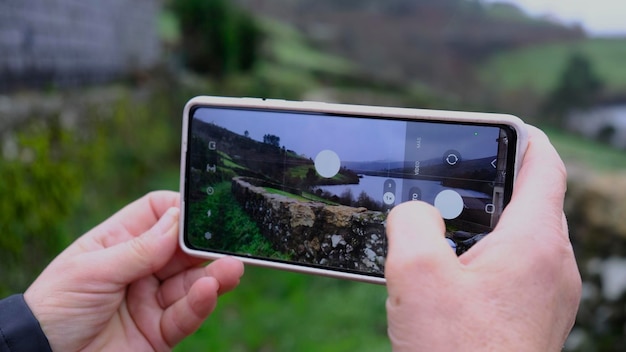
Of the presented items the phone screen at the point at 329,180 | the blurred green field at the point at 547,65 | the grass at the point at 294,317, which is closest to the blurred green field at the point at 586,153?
the blurred green field at the point at 547,65

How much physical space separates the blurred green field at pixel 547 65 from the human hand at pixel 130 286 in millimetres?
3535

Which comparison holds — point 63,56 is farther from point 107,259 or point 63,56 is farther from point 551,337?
point 551,337

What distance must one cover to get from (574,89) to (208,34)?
516 centimetres

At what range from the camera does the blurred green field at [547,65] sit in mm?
4203

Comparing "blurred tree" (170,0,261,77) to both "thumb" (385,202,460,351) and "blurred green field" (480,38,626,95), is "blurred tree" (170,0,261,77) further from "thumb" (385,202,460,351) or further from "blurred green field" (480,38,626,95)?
"thumb" (385,202,460,351)

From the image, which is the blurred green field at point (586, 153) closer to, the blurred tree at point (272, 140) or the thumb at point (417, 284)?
the blurred tree at point (272, 140)

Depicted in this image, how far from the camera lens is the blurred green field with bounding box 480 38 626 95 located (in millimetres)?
4203

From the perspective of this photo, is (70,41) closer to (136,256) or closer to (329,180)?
(136,256)

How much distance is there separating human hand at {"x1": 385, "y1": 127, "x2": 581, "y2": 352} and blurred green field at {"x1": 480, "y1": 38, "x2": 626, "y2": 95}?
355cm

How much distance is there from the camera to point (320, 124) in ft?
4.29

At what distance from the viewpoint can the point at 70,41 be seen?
4.28 metres

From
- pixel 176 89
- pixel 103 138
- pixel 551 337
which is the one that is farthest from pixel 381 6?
pixel 551 337

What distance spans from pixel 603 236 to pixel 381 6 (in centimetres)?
481

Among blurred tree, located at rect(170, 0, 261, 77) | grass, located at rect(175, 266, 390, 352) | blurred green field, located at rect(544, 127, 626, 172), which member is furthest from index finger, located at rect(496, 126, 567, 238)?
blurred tree, located at rect(170, 0, 261, 77)
